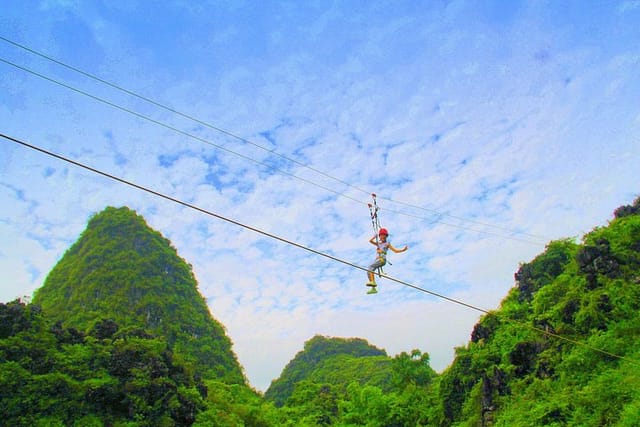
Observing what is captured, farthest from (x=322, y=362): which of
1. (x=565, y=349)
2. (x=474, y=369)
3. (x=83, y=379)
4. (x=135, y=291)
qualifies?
(x=565, y=349)

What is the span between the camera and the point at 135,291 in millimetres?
47000

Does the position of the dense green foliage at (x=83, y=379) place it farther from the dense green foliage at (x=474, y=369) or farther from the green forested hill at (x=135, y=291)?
the green forested hill at (x=135, y=291)

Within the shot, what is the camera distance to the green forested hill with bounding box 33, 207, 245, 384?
4375 cm

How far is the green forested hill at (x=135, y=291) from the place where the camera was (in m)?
43.8

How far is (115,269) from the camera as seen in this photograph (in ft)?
159

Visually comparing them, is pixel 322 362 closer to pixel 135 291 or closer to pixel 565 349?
pixel 135 291

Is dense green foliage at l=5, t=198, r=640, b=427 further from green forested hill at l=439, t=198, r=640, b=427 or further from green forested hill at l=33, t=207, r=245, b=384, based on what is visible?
green forested hill at l=33, t=207, r=245, b=384

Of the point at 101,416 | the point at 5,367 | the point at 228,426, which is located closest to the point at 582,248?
the point at 228,426

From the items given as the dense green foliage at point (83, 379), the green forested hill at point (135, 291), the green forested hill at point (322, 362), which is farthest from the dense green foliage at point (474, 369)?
the green forested hill at point (322, 362)

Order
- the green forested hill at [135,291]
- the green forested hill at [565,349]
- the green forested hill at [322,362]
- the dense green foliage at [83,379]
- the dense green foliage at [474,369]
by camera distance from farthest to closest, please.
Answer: the green forested hill at [322,362] → the green forested hill at [135,291] → the dense green foliage at [83,379] → the dense green foliage at [474,369] → the green forested hill at [565,349]

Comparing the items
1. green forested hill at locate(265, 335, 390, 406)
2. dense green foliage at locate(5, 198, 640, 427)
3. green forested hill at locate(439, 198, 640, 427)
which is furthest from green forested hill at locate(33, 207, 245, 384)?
green forested hill at locate(439, 198, 640, 427)

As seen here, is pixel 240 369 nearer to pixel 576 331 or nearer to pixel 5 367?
pixel 5 367

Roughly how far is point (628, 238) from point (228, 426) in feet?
65.3

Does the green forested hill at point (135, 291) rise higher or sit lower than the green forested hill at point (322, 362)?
higher
